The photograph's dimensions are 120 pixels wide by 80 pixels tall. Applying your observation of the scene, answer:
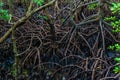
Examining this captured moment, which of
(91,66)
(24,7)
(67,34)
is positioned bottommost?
(91,66)

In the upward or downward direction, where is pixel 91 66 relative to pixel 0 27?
downward

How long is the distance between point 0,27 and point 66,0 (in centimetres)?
153

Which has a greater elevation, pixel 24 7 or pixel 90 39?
pixel 24 7

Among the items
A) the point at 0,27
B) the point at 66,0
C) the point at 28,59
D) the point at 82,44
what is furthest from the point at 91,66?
the point at 66,0

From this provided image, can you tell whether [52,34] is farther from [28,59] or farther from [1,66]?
[1,66]

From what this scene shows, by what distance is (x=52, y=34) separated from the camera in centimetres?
484

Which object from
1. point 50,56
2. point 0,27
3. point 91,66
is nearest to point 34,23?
point 0,27

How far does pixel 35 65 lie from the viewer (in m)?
4.79

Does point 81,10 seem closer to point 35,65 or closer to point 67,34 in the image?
point 67,34

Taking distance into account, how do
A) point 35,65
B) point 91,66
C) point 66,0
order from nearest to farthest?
point 91,66
point 35,65
point 66,0

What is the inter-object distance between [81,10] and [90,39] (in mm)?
649

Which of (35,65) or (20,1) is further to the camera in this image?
(20,1)

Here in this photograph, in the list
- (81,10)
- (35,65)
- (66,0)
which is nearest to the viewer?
(35,65)

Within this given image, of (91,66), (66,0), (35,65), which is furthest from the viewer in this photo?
(66,0)
